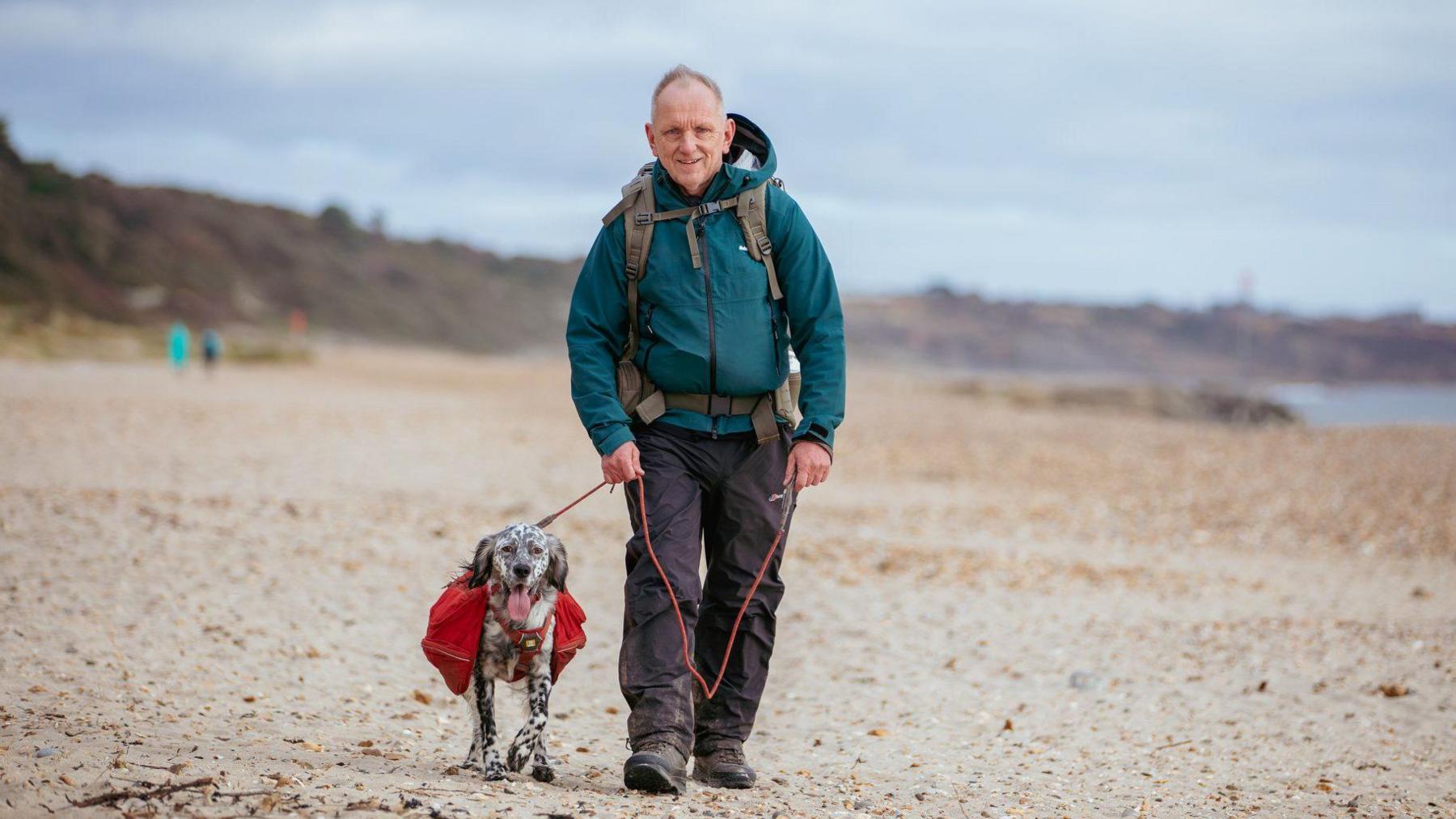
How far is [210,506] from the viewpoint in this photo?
11.7m

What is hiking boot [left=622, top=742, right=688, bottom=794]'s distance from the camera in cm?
471

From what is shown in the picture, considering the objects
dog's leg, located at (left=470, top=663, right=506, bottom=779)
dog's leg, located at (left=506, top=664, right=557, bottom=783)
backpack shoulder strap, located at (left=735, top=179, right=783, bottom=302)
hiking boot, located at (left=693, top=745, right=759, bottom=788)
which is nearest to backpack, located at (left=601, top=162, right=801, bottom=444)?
backpack shoulder strap, located at (left=735, top=179, right=783, bottom=302)

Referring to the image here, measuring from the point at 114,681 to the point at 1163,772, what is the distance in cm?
515

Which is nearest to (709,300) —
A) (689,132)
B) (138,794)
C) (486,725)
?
(689,132)

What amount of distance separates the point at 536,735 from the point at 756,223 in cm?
218

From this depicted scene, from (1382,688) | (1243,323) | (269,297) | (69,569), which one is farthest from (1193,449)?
(1243,323)

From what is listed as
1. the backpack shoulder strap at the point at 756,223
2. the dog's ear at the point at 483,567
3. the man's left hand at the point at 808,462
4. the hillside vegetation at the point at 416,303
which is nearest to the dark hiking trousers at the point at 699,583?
the man's left hand at the point at 808,462

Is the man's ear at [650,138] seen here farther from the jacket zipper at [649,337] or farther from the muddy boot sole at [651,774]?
the muddy boot sole at [651,774]

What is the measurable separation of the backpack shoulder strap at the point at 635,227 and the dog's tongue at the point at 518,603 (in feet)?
3.36

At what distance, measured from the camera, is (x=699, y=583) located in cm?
501

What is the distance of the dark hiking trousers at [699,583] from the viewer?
488cm

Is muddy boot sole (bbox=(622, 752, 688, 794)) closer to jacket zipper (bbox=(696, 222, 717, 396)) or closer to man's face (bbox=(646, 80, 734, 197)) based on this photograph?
jacket zipper (bbox=(696, 222, 717, 396))

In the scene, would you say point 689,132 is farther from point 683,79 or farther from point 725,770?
point 725,770

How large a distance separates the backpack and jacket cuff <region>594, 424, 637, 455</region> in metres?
0.14
